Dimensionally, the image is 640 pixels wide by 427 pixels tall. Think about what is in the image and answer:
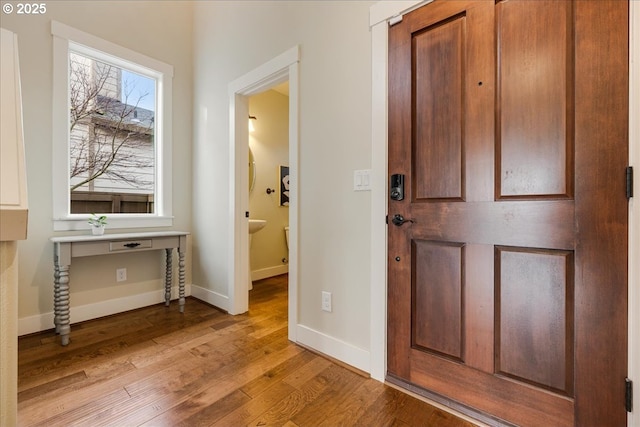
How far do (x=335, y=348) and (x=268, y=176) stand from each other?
2736 mm

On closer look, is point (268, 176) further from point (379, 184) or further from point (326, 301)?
point (379, 184)

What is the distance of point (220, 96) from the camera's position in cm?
Answer: 265

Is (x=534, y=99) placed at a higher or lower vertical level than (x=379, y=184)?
higher

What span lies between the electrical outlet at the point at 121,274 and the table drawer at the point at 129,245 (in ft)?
1.45

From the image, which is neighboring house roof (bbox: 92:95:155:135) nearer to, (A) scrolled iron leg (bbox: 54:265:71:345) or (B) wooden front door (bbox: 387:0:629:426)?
(A) scrolled iron leg (bbox: 54:265:71:345)

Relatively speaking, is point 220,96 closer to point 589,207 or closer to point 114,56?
point 114,56

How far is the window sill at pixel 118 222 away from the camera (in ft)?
7.38

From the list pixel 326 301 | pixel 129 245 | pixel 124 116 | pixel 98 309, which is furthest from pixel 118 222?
pixel 326 301

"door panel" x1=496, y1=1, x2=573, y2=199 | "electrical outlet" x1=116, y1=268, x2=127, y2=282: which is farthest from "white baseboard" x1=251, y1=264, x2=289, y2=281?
"door panel" x1=496, y1=1, x2=573, y2=199

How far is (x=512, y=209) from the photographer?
45.8 inches

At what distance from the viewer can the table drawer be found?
2.20 metres

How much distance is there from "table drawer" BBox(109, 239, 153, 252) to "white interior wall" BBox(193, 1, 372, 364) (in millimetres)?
1425

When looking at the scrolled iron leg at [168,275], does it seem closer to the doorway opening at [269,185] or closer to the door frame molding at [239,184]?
the door frame molding at [239,184]

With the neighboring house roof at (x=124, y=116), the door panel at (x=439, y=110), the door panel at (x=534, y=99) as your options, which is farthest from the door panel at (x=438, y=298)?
the neighboring house roof at (x=124, y=116)
